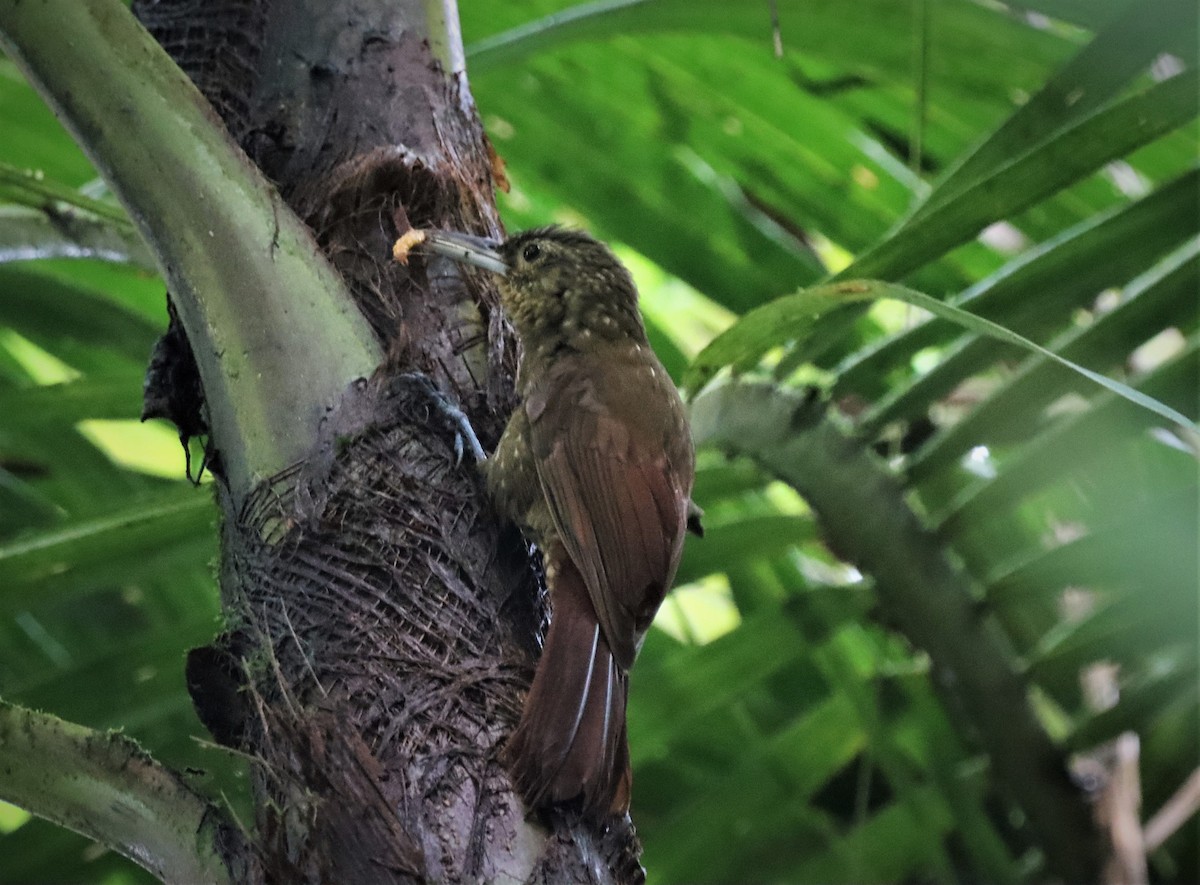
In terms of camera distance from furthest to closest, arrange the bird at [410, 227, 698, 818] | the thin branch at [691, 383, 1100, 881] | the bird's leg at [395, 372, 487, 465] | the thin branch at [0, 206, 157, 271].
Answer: the thin branch at [691, 383, 1100, 881] → the thin branch at [0, 206, 157, 271] → the bird's leg at [395, 372, 487, 465] → the bird at [410, 227, 698, 818]

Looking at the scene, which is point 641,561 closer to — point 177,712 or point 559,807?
point 559,807

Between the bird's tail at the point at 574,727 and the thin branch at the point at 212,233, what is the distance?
0.33 m

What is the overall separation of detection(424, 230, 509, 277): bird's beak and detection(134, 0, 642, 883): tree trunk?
17 mm

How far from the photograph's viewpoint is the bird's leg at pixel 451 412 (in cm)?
131

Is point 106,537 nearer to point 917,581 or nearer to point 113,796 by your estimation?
point 113,796

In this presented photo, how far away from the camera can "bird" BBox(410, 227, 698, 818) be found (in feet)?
3.80

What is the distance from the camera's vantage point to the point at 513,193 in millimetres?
2512

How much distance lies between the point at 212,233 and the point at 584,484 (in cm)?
72

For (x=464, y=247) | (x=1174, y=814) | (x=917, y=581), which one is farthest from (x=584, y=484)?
(x=1174, y=814)

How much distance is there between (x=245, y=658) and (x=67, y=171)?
1.30 metres

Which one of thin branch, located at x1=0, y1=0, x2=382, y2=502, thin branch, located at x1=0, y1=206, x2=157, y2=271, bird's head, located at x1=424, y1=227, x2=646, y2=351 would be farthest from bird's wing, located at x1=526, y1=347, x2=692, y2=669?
thin branch, located at x1=0, y1=206, x2=157, y2=271

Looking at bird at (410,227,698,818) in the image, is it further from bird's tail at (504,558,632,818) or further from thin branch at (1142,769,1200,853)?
thin branch at (1142,769,1200,853)

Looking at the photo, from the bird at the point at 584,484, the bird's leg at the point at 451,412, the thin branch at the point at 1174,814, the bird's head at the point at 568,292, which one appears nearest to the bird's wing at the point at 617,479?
the bird at the point at 584,484

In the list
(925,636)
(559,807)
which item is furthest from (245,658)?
(925,636)
